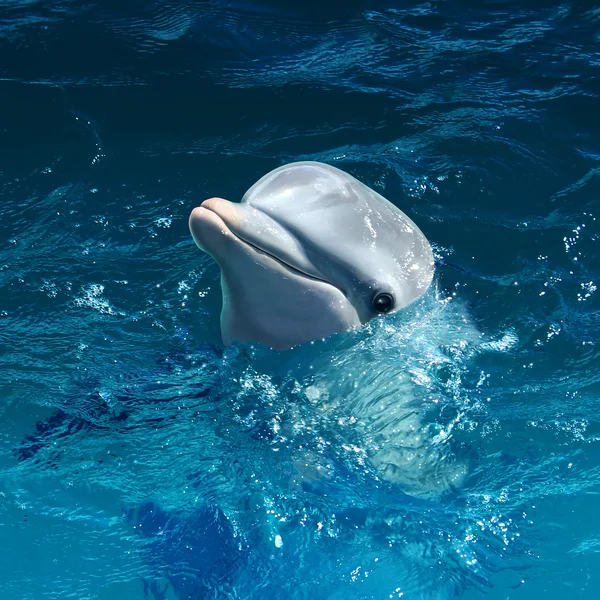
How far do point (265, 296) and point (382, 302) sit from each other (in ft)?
2.89

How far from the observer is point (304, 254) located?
5367mm

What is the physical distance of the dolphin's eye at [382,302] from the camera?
570cm

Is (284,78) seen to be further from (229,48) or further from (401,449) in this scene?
(401,449)

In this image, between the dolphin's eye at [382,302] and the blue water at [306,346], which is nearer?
the dolphin's eye at [382,302]

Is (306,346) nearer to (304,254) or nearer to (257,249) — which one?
(304,254)

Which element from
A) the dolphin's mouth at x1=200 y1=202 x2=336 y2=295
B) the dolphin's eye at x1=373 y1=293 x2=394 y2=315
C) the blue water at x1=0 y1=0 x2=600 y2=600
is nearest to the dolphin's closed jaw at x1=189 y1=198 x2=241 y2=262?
the dolphin's mouth at x1=200 y1=202 x2=336 y2=295

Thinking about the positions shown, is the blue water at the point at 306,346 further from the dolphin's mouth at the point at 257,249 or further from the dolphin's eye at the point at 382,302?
the dolphin's mouth at the point at 257,249

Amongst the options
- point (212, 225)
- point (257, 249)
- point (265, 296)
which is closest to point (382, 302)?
point (265, 296)

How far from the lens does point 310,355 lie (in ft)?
19.1

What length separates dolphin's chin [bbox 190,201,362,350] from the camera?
16.7 ft

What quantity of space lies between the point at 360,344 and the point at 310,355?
40 cm

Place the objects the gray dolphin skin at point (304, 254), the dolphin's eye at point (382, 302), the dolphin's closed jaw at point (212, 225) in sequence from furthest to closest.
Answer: the dolphin's eye at point (382, 302), the gray dolphin skin at point (304, 254), the dolphin's closed jaw at point (212, 225)

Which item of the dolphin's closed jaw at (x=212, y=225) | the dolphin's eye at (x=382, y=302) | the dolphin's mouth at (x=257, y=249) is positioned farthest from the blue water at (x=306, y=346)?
the dolphin's closed jaw at (x=212, y=225)

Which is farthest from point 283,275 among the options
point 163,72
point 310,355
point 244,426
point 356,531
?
point 163,72
